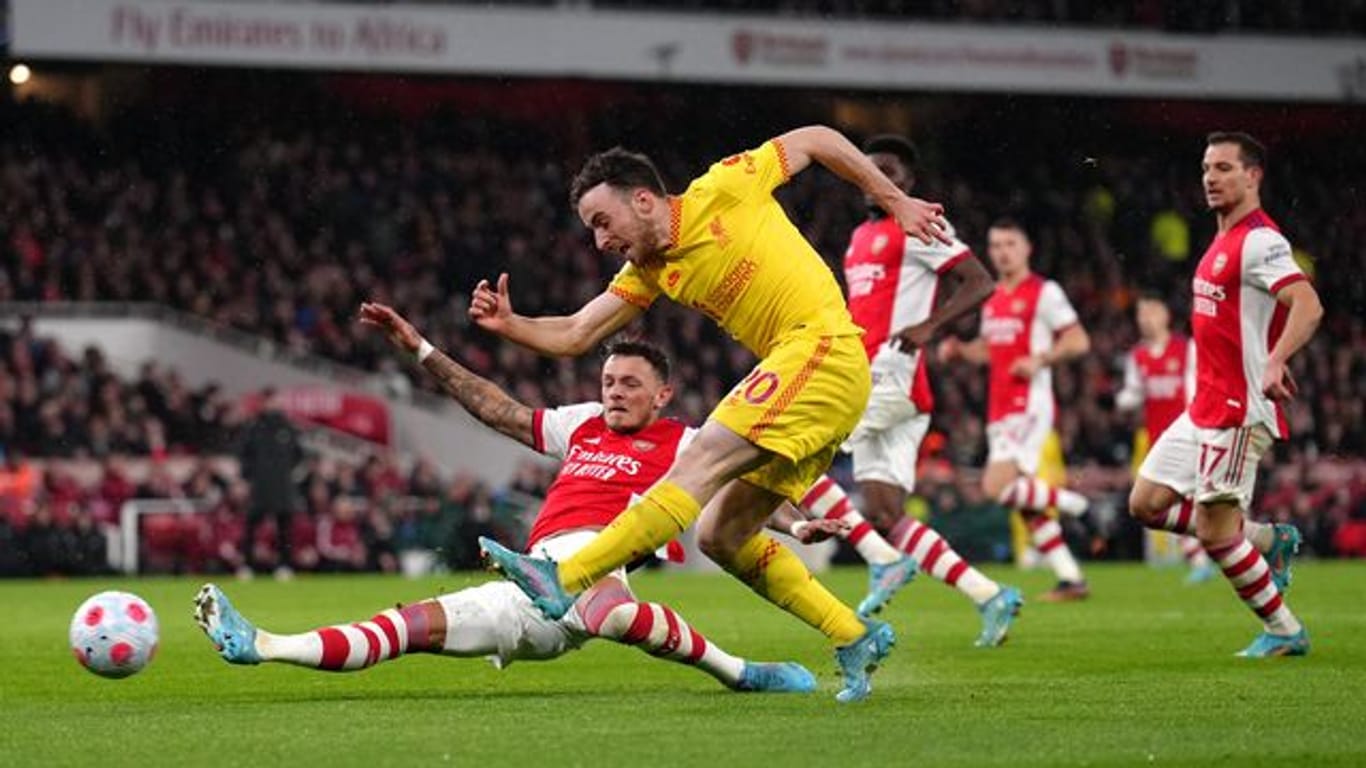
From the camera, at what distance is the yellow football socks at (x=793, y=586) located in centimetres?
830

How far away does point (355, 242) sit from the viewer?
3219cm

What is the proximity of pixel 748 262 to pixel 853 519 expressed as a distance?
4.26 m

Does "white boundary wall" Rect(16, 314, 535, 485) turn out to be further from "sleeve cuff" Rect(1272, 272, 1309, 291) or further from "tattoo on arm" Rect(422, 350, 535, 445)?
"tattoo on arm" Rect(422, 350, 535, 445)

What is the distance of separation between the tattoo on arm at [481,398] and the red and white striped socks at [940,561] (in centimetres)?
345

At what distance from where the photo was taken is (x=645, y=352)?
8.71 meters

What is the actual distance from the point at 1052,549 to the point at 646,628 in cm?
795

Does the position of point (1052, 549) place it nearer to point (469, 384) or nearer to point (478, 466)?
point (469, 384)

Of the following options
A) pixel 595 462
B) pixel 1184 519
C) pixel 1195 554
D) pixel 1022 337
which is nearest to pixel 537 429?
pixel 595 462

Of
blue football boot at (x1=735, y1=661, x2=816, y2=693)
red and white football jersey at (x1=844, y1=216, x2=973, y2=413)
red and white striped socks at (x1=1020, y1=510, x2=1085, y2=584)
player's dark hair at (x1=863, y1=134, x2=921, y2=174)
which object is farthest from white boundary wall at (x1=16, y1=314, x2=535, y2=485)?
blue football boot at (x1=735, y1=661, x2=816, y2=693)

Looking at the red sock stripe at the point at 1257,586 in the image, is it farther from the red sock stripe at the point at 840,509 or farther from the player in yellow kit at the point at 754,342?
the player in yellow kit at the point at 754,342

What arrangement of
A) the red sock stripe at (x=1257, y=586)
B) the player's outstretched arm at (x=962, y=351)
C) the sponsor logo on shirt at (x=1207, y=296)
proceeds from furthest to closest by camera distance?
1. the player's outstretched arm at (x=962, y=351)
2. the sponsor logo on shirt at (x=1207, y=296)
3. the red sock stripe at (x=1257, y=586)

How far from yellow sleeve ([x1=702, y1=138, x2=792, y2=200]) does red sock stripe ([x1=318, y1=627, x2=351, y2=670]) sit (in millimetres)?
1975

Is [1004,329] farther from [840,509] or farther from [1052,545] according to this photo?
[840,509]

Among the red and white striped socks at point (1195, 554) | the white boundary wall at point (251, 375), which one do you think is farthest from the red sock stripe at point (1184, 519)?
the white boundary wall at point (251, 375)
